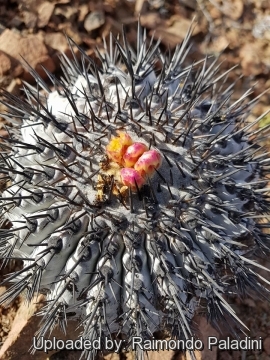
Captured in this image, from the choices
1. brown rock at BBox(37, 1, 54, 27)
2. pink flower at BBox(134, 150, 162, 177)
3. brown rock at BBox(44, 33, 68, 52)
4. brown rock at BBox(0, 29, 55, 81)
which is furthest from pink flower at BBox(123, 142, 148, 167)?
brown rock at BBox(37, 1, 54, 27)

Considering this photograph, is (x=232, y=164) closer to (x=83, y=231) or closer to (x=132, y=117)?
(x=132, y=117)

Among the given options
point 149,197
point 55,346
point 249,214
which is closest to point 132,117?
point 149,197

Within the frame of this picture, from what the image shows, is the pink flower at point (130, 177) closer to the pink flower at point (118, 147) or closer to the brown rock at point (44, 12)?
the pink flower at point (118, 147)

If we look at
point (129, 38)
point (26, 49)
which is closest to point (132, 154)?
point (26, 49)

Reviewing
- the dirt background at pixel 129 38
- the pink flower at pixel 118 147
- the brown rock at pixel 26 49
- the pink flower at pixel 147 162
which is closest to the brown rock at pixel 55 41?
the dirt background at pixel 129 38

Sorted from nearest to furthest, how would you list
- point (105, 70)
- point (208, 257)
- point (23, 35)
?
point (208, 257)
point (105, 70)
point (23, 35)
